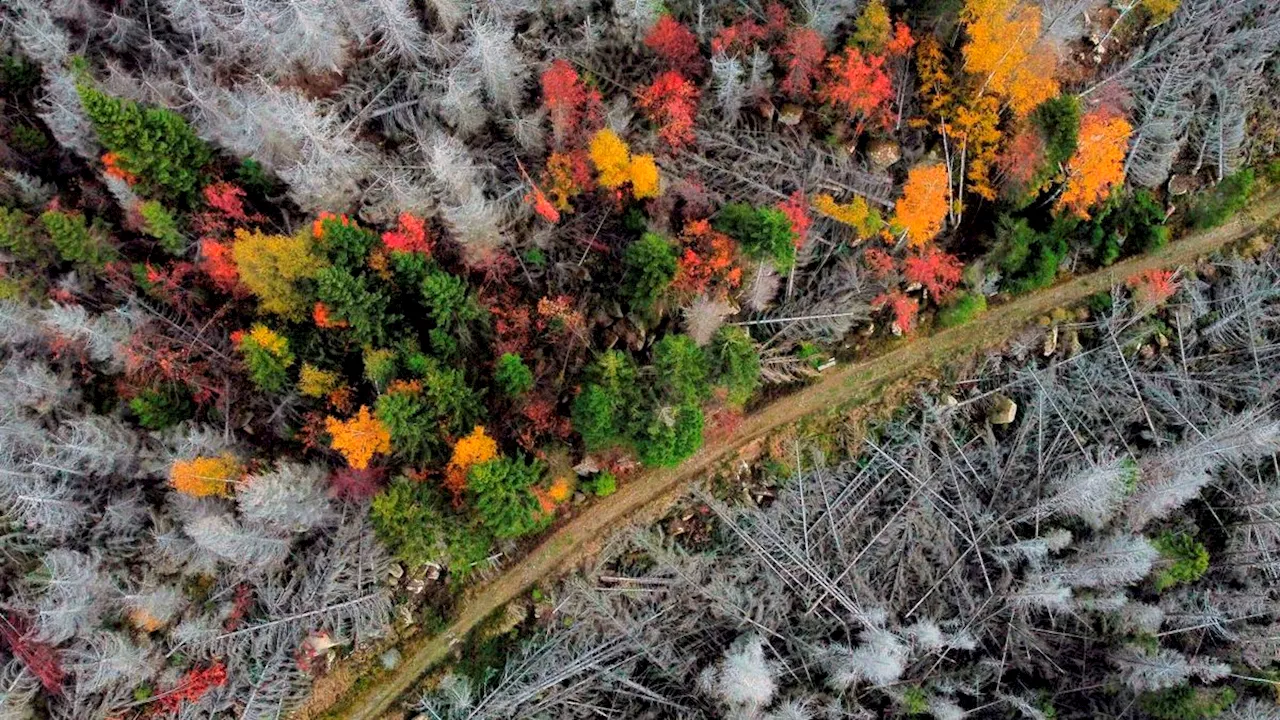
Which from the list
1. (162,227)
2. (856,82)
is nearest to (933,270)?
(856,82)

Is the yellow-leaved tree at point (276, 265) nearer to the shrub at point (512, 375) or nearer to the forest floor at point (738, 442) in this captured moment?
the shrub at point (512, 375)

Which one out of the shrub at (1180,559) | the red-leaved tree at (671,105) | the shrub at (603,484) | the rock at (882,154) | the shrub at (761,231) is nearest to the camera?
the shrub at (761,231)

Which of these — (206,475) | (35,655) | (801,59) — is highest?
(801,59)

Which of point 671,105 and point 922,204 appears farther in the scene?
point 922,204

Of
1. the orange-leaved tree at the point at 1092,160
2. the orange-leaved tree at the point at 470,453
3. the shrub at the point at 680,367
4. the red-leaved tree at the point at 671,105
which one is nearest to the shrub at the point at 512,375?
the orange-leaved tree at the point at 470,453

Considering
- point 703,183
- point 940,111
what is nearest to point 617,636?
point 703,183

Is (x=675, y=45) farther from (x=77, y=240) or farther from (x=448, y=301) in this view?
(x=77, y=240)

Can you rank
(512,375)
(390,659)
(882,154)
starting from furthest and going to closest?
(882,154) → (390,659) → (512,375)
